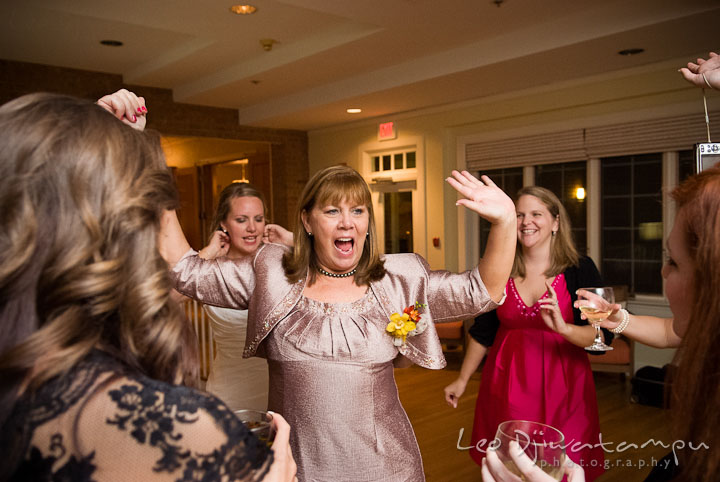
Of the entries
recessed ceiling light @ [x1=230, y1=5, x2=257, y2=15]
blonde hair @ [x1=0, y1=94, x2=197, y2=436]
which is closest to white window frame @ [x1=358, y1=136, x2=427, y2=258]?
recessed ceiling light @ [x1=230, y1=5, x2=257, y2=15]

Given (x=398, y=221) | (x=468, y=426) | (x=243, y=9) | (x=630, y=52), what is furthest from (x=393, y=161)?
(x=468, y=426)

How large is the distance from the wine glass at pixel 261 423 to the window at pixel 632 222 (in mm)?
5350

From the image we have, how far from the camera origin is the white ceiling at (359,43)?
4195mm

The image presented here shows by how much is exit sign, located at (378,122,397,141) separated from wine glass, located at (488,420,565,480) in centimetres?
685

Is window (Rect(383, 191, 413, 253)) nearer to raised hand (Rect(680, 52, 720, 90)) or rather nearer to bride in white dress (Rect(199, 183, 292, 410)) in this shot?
bride in white dress (Rect(199, 183, 292, 410))

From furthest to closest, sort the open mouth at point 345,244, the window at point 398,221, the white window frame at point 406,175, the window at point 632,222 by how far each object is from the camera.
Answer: the window at point 398,221, the white window frame at point 406,175, the window at point 632,222, the open mouth at point 345,244

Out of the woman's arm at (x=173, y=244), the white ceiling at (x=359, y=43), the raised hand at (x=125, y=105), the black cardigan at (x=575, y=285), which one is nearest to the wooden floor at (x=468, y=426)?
the black cardigan at (x=575, y=285)

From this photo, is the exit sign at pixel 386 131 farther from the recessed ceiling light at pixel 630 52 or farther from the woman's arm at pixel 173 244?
the woman's arm at pixel 173 244

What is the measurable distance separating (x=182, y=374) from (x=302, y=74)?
5.64 meters

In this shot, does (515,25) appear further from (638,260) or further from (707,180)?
(707,180)

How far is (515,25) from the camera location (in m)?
4.66

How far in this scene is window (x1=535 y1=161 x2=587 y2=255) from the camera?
6082mm

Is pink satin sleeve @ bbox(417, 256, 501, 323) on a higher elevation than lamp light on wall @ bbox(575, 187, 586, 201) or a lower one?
lower

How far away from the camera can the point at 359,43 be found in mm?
5012
